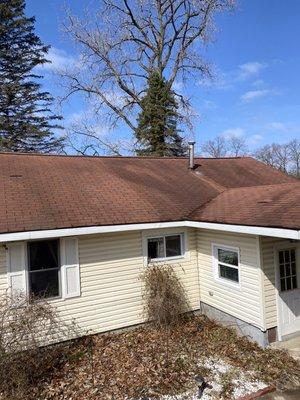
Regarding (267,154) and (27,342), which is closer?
(27,342)

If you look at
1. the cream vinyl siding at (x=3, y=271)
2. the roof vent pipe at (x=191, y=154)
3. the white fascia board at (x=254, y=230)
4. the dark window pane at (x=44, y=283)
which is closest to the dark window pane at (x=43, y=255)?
the dark window pane at (x=44, y=283)

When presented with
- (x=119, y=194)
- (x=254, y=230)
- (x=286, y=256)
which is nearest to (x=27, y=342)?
(x=119, y=194)

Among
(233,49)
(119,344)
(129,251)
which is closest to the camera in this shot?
(119,344)

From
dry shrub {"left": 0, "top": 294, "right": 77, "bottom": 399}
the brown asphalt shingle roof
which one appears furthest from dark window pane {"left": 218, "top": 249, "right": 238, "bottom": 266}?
dry shrub {"left": 0, "top": 294, "right": 77, "bottom": 399}

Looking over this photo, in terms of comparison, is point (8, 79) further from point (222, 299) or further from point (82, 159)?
point (222, 299)

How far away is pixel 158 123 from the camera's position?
26781mm

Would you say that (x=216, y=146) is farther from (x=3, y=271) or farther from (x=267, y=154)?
(x=3, y=271)

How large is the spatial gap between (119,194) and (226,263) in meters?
3.70

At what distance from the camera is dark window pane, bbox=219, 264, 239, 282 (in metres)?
9.68

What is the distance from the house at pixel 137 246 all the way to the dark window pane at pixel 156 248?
3 cm

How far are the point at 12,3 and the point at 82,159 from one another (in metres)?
20.3

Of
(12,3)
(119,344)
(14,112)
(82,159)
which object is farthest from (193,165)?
(12,3)

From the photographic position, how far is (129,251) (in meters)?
10.0

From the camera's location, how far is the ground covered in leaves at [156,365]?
6.95 meters
